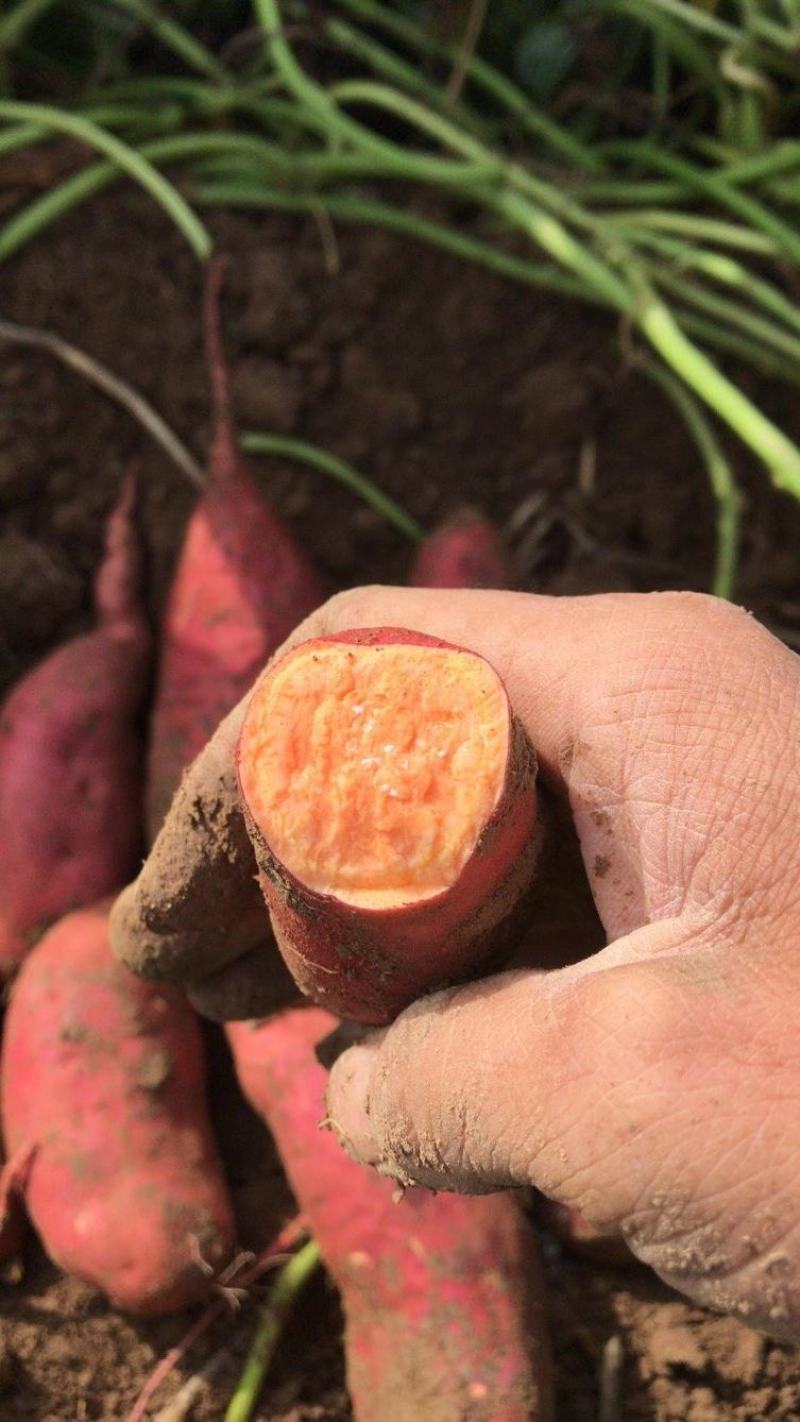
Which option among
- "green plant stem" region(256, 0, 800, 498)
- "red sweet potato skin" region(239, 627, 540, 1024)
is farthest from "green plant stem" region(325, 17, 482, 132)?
"red sweet potato skin" region(239, 627, 540, 1024)

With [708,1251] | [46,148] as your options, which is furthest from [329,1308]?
[46,148]

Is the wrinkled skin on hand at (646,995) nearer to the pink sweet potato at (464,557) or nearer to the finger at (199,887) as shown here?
the finger at (199,887)

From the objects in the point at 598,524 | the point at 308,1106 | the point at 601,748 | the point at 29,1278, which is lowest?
the point at 29,1278

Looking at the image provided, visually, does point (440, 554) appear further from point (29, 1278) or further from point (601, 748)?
point (29, 1278)

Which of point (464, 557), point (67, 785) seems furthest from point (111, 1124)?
point (464, 557)

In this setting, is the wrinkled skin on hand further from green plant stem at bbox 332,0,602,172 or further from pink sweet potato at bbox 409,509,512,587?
green plant stem at bbox 332,0,602,172

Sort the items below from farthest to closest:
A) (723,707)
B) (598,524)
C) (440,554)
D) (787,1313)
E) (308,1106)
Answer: (598,524), (440,554), (308,1106), (723,707), (787,1313)

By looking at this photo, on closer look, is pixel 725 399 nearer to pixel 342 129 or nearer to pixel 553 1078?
pixel 342 129
